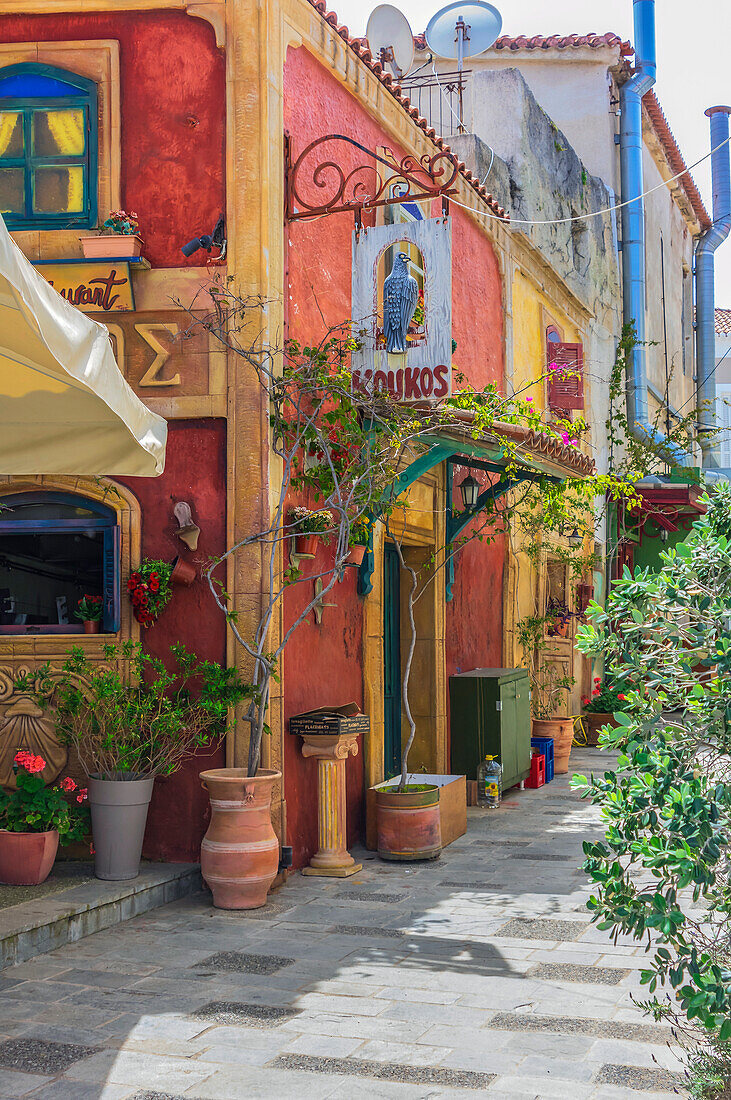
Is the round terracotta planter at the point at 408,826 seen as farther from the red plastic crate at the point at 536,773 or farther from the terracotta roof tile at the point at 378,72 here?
the terracotta roof tile at the point at 378,72

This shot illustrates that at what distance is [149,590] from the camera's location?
7.14 m

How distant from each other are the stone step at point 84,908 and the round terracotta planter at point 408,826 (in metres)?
1.51

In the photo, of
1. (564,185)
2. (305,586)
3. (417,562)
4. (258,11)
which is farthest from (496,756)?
(564,185)

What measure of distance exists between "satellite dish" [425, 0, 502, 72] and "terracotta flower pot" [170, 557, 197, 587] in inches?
342

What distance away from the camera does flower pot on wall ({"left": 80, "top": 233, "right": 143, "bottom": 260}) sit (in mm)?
7277

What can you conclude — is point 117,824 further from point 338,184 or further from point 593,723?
point 593,723

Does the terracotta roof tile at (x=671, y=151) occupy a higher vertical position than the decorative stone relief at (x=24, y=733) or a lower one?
higher

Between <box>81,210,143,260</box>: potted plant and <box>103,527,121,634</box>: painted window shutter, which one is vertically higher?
<box>81,210,143,260</box>: potted plant

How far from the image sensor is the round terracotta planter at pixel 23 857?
6461mm

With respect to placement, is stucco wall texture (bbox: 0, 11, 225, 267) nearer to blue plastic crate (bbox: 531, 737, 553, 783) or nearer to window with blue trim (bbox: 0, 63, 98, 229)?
window with blue trim (bbox: 0, 63, 98, 229)

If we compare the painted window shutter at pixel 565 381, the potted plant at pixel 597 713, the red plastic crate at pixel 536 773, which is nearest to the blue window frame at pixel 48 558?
the red plastic crate at pixel 536 773

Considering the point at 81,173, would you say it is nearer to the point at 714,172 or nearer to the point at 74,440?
the point at 74,440

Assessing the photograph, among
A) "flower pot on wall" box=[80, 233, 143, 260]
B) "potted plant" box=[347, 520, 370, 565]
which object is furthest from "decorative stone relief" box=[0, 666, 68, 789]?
"flower pot on wall" box=[80, 233, 143, 260]

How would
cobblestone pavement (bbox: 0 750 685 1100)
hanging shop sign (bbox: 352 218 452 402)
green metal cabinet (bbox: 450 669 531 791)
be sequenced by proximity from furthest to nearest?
green metal cabinet (bbox: 450 669 531 791), hanging shop sign (bbox: 352 218 452 402), cobblestone pavement (bbox: 0 750 685 1100)
